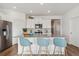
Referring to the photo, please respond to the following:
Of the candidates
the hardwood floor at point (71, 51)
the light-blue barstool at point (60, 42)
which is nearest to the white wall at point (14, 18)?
the hardwood floor at point (71, 51)

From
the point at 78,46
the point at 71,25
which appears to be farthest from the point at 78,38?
the point at 71,25

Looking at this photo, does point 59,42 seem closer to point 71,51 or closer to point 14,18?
point 71,51

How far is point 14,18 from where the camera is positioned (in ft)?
31.3

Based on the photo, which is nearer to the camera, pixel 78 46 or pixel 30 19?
pixel 78 46

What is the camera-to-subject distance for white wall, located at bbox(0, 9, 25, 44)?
841 cm

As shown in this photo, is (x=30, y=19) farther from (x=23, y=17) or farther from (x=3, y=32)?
(x=3, y=32)

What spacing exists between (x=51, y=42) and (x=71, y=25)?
3717 millimetres

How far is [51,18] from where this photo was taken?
1186cm

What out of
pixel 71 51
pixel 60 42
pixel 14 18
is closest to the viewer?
pixel 60 42

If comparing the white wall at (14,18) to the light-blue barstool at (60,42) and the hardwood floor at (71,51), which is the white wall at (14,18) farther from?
the light-blue barstool at (60,42)

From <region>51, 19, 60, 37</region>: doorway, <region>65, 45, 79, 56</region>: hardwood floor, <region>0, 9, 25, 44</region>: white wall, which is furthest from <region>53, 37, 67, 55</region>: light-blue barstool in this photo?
<region>51, 19, 60, 37</region>: doorway

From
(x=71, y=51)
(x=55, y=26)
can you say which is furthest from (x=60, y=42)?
(x=55, y=26)

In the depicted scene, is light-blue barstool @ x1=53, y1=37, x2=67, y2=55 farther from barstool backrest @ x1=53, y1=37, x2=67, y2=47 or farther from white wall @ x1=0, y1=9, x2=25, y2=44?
white wall @ x1=0, y1=9, x2=25, y2=44

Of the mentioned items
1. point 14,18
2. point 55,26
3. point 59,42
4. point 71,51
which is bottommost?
point 71,51
